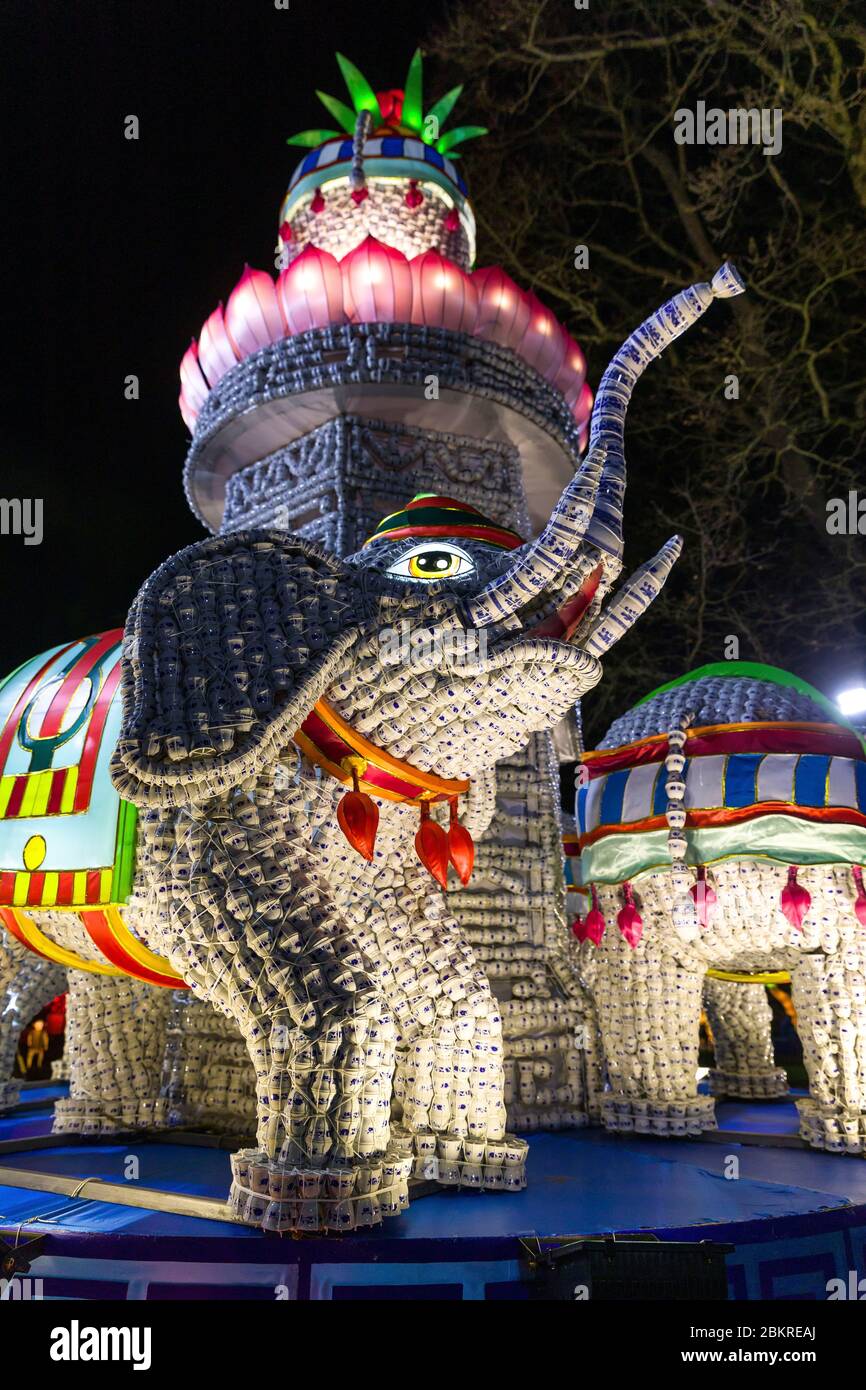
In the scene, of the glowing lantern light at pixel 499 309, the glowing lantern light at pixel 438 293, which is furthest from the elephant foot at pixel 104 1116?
the glowing lantern light at pixel 499 309

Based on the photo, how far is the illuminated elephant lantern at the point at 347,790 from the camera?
2.63 m

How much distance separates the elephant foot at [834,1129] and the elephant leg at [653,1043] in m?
0.38

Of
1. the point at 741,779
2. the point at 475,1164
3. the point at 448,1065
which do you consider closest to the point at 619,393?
the point at 741,779

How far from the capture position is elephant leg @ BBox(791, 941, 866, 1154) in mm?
3652

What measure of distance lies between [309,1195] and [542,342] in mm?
4227

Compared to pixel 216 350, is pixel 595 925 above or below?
below

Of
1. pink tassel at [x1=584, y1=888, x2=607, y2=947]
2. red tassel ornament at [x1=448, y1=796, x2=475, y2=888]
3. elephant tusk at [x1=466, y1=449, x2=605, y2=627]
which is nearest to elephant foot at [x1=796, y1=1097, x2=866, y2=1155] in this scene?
pink tassel at [x1=584, y1=888, x2=607, y2=947]

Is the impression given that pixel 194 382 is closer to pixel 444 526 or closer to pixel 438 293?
pixel 438 293

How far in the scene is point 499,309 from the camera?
Result: 17.0ft

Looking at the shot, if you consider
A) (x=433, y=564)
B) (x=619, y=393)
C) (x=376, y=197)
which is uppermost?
(x=376, y=197)

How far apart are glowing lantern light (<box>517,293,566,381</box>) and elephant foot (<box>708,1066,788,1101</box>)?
143 inches

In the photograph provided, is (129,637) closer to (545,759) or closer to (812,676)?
(545,759)

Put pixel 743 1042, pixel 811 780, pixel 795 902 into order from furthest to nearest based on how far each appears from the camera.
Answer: pixel 743 1042, pixel 811 780, pixel 795 902

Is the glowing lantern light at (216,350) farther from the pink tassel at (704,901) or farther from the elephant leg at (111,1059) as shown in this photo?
the pink tassel at (704,901)
